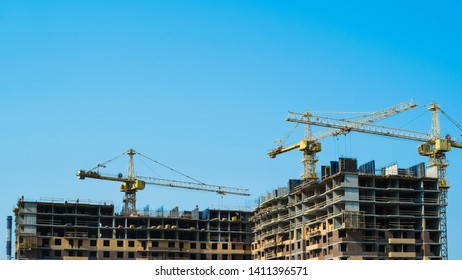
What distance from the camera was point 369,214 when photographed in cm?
13662

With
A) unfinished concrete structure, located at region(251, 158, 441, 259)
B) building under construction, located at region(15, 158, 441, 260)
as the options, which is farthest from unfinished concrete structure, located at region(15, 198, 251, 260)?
unfinished concrete structure, located at region(251, 158, 441, 259)

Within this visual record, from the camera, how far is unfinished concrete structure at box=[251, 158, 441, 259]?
5295 inches

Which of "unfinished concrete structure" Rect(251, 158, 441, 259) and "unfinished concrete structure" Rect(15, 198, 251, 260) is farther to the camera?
"unfinished concrete structure" Rect(15, 198, 251, 260)

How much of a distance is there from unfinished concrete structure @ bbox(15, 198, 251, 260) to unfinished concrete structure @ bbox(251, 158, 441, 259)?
113 ft

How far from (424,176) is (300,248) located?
2770 centimetres

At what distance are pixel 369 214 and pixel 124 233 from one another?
61.1m

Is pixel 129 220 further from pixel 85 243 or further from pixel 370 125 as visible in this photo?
pixel 370 125

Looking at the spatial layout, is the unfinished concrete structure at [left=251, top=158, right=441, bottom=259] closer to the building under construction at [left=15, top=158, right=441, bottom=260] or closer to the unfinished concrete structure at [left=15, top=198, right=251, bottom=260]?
the building under construction at [left=15, top=158, right=441, bottom=260]

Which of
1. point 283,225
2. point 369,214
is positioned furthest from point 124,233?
point 369,214

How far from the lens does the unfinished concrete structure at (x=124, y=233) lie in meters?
166

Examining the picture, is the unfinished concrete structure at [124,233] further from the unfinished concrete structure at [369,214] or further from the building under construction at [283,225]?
the unfinished concrete structure at [369,214]

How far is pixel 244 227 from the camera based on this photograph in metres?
184
